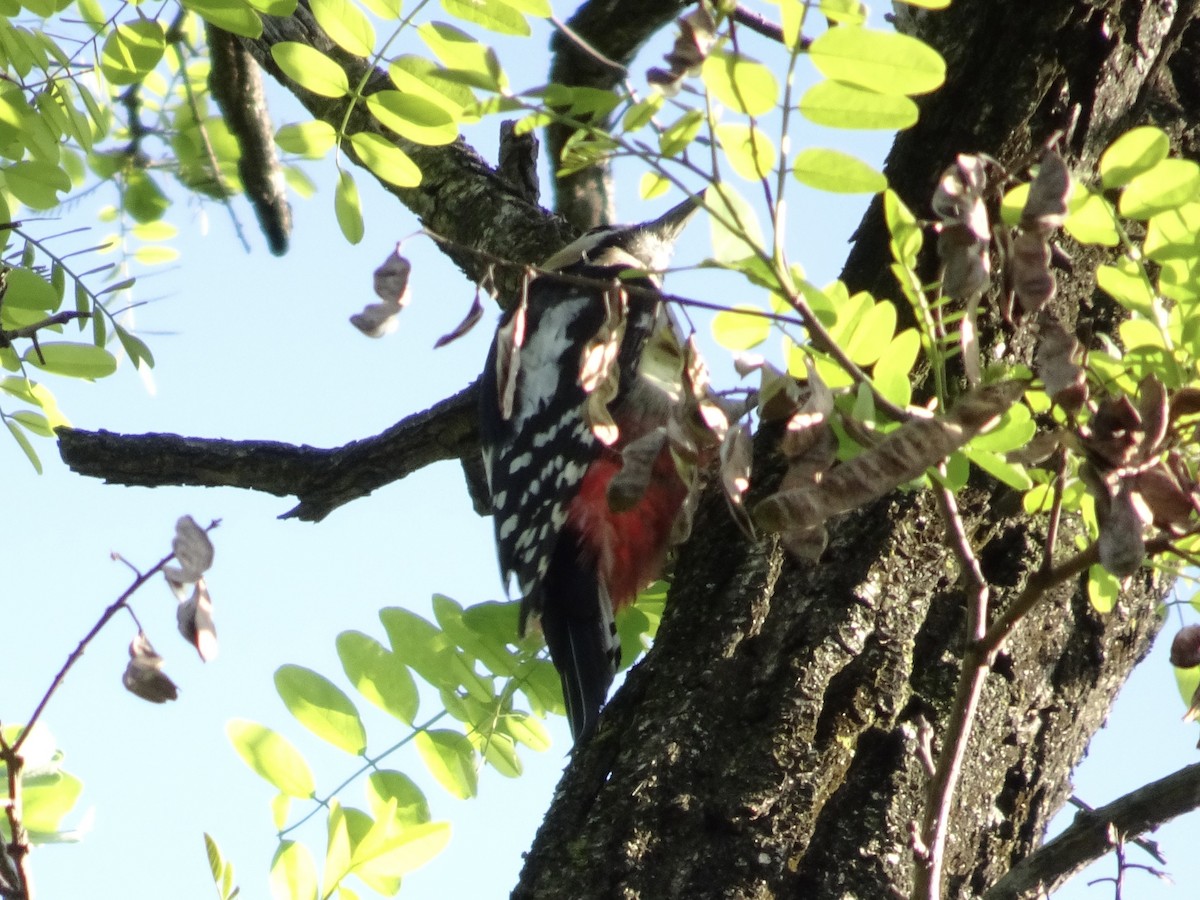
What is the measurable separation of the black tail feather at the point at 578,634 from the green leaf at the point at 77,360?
933 millimetres

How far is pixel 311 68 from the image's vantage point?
5.89 feet

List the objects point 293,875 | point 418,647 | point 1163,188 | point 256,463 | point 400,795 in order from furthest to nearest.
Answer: point 256,463, point 418,647, point 400,795, point 293,875, point 1163,188

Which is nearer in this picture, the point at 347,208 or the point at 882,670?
the point at 882,670

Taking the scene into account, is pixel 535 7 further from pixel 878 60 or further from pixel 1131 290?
pixel 1131 290

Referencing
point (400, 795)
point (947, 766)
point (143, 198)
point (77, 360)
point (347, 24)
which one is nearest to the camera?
point (947, 766)

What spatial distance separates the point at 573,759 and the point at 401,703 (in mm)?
325

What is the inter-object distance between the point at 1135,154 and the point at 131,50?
174cm

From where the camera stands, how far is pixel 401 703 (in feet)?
6.39

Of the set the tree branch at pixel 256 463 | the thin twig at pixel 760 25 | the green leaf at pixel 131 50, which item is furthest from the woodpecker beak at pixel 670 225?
the green leaf at pixel 131 50

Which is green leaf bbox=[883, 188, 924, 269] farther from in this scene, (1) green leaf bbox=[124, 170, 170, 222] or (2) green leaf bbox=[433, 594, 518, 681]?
(1) green leaf bbox=[124, 170, 170, 222]

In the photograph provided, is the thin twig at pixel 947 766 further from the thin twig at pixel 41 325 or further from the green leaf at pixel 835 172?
the thin twig at pixel 41 325

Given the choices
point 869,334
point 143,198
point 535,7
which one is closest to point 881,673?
point 869,334

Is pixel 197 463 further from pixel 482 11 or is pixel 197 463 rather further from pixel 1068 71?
pixel 1068 71

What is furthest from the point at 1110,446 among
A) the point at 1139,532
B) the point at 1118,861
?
the point at 1118,861
